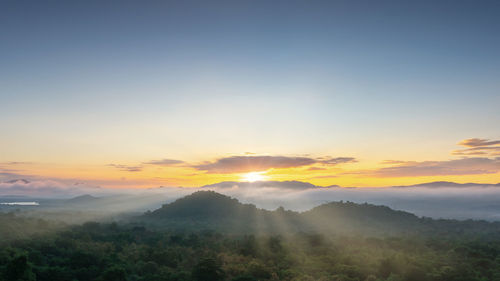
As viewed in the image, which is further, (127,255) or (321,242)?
(321,242)

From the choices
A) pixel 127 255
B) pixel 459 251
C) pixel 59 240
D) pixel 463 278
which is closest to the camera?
pixel 463 278

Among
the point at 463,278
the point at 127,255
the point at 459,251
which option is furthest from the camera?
the point at 459,251

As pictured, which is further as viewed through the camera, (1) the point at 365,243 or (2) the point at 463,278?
(1) the point at 365,243

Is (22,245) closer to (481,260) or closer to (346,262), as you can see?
(346,262)

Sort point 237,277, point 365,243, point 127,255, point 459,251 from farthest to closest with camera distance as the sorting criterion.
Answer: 1. point 365,243
2. point 459,251
3. point 127,255
4. point 237,277

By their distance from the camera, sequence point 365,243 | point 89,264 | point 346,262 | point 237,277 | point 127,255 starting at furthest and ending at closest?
1. point 365,243
2. point 127,255
3. point 346,262
4. point 89,264
5. point 237,277

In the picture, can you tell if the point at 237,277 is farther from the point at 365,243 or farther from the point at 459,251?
the point at 459,251

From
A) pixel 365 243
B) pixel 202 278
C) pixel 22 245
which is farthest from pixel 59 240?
pixel 365 243

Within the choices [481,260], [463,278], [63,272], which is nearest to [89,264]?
[63,272]
